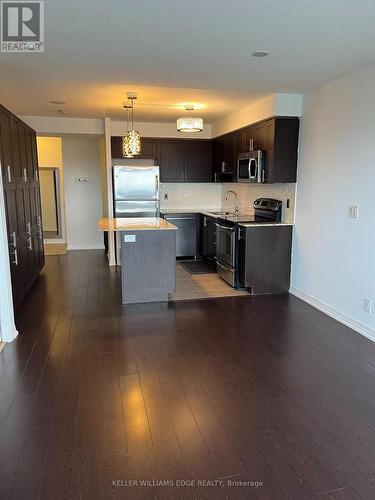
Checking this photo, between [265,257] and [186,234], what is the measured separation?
7.77 feet

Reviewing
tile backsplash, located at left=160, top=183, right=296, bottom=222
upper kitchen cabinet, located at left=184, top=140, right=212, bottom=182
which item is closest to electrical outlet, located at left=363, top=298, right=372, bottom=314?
tile backsplash, located at left=160, top=183, right=296, bottom=222

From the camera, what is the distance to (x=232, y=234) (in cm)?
501

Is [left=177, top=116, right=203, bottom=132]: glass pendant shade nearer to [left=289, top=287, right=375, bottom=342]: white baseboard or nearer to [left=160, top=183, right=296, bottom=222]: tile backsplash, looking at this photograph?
[left=160, top=183, right=296, bottom=222]: tile backsplash

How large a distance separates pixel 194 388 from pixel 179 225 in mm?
4470

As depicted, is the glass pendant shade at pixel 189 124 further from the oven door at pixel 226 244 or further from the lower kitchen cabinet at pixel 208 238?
the lower kitchen cabinet at pixel 208 238

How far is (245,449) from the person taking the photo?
199 cm

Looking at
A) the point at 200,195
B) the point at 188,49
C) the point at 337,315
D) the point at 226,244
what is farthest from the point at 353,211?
the point at 200,195

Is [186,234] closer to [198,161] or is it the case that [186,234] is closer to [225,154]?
[198,161]

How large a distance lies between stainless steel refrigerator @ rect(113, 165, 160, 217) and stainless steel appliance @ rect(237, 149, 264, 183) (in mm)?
1735

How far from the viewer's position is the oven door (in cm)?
500

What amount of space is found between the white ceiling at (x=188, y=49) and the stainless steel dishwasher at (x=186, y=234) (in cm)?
242

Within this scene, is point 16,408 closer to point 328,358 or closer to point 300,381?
point 300,381

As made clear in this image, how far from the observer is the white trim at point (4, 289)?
10.6 ft

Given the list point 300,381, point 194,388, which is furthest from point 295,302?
point 194,388
